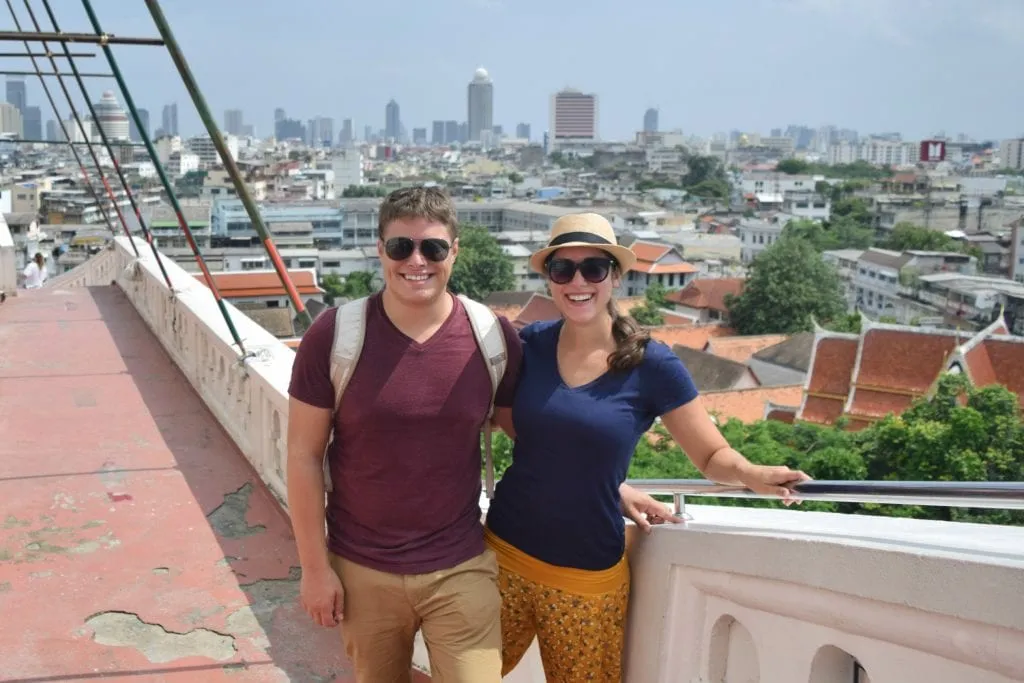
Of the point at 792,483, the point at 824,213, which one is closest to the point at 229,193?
the point at 824,213

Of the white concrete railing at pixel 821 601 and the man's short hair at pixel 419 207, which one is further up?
the man's short hair at pixel 419 207

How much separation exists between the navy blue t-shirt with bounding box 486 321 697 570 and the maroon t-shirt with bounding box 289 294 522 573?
4.3 inches

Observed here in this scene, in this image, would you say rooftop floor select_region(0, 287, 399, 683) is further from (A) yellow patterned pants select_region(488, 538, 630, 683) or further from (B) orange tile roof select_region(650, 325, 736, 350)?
(B) orange tile roof select_region(650, 325, 736, 350)

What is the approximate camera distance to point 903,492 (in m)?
1.77

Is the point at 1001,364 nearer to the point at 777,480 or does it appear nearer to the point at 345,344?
the point at 777,480

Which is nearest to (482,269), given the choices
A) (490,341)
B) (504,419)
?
(504,419)

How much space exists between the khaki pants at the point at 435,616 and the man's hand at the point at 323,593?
0.10 feet

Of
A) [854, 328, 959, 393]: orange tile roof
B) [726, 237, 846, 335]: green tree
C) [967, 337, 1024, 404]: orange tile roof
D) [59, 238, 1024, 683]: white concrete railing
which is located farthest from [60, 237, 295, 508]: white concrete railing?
[726, 237, 846, 335]: green tree

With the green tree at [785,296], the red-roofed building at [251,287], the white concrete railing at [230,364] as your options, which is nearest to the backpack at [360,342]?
the white concrete railing at [230,364]

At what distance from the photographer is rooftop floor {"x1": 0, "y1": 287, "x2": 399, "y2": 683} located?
111 inches

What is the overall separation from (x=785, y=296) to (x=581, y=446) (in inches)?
1518

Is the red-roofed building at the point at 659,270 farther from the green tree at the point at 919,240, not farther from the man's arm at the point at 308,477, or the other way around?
the man's arm at the point at 308,477

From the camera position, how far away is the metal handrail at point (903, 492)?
163cm

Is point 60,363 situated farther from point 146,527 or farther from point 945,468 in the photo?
point 945,468
